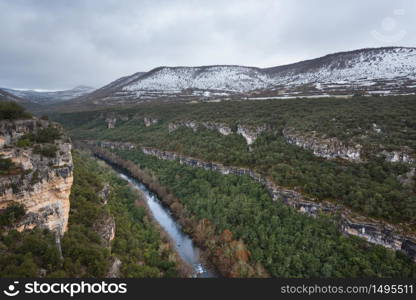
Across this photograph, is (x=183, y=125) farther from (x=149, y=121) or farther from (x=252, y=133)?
(x=252, y=133)

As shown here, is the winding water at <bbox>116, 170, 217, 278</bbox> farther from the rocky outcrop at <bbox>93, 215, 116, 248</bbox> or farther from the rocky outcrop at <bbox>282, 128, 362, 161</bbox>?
the rocky outcrop at <bbox>282, 128, 362, 161</bbox>

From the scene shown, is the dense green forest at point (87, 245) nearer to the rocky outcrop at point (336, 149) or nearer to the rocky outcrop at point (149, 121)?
the rocky outcrop at point (336, 149)

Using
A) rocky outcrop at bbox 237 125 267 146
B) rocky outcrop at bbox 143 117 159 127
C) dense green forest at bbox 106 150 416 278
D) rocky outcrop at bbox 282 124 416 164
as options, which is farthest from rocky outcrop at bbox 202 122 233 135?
rocky outcrop at bbox 143 117 159 127

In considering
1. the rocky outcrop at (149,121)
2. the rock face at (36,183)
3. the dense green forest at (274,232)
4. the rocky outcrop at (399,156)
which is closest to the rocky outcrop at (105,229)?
the rock face at (36,183)

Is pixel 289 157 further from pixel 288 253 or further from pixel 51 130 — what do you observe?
pixel 51 130

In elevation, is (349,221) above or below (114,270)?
below

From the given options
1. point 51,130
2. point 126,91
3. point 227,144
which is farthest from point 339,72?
point 126,91

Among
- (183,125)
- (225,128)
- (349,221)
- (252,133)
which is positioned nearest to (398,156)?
(349,221)
